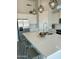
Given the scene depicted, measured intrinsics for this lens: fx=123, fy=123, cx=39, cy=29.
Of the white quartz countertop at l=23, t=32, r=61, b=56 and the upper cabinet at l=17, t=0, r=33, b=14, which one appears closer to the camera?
the white quartz countertop at l=23, t=32, r=61, b=56

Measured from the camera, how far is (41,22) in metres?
9.39

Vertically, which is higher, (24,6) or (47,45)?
(24,6)

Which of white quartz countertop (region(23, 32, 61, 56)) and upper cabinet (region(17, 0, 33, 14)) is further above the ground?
upper cabinet (region(17, 0, 33, 14))

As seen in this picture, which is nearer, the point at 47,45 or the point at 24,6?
the point at 47,45

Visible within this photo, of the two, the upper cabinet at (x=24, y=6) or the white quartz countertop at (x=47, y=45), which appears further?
the upper cabinet at (x=24, y=6)

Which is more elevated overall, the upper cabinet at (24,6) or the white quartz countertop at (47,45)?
the upper cabinet at (24,6)
